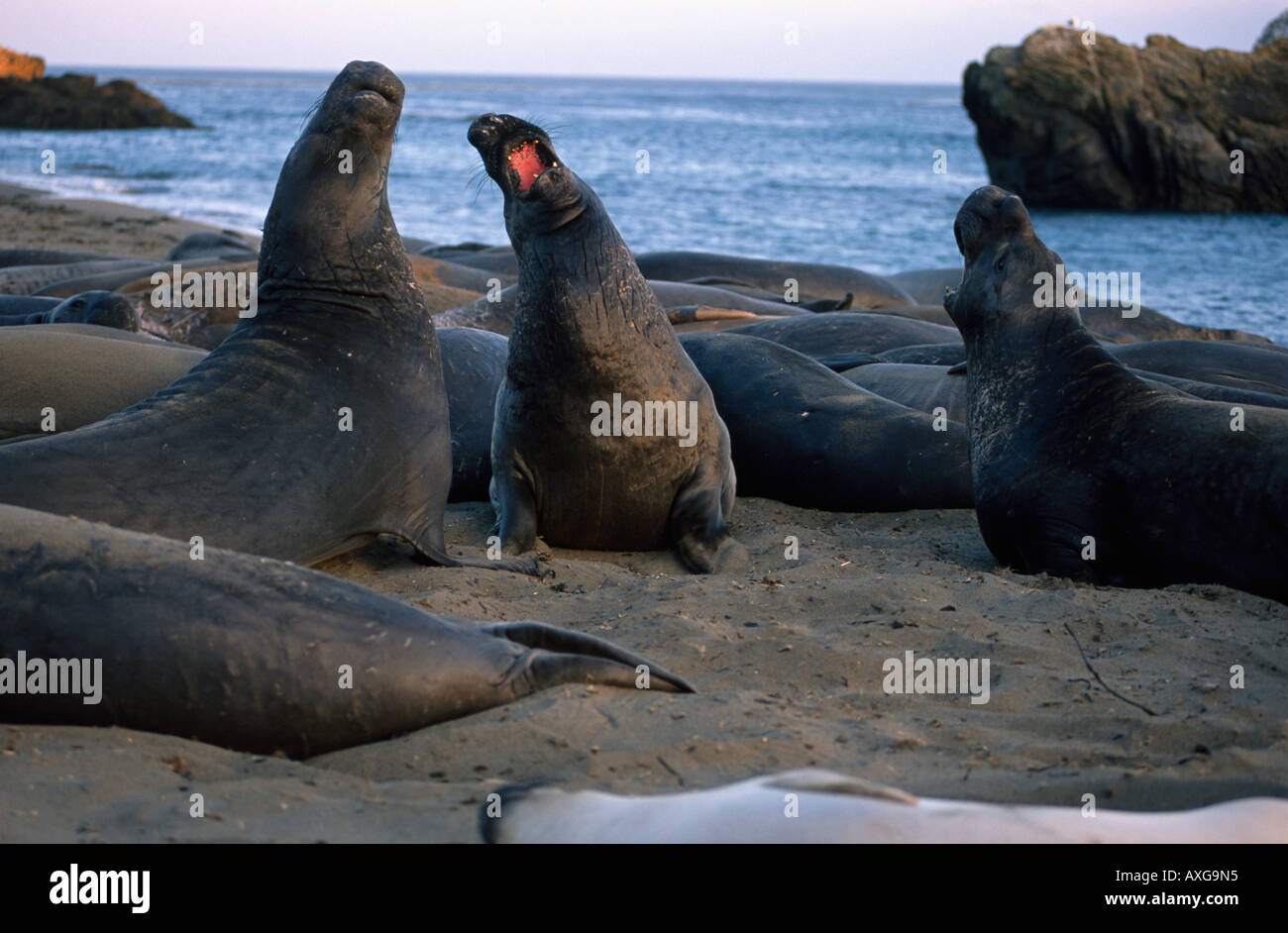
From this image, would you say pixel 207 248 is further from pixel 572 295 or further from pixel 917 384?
pixel 572 295

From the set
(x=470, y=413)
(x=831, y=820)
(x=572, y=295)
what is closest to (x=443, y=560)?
(x=572, y=295)

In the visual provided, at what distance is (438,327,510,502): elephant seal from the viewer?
19.0 feet

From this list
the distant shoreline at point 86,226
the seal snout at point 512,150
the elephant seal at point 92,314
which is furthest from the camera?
the distant shoreline at point 86,226

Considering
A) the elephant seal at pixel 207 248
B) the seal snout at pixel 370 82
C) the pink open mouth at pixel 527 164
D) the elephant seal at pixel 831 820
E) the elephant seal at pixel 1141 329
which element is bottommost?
the elephant seal at pixel 831 820

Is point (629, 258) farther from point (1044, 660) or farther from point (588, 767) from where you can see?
point (588, 767)

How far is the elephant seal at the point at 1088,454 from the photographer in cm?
440

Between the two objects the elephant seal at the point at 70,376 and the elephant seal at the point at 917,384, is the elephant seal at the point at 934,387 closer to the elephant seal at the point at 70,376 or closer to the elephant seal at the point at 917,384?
the elephant seal at the point at 917,384

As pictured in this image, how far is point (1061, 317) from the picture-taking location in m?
5.16

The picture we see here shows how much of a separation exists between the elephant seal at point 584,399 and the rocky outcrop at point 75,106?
1642 inches

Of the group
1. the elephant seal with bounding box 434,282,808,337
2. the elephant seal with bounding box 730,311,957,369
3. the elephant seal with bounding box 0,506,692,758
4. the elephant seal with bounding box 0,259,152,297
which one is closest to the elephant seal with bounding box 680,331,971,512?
the elephant seal with bounding box 730,311,957,369

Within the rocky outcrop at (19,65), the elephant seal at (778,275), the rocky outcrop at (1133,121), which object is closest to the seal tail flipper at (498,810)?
the elephant seal at (778,275)

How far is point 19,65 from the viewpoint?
152 ft

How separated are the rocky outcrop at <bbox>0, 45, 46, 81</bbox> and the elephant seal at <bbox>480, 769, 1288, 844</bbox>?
4717cm

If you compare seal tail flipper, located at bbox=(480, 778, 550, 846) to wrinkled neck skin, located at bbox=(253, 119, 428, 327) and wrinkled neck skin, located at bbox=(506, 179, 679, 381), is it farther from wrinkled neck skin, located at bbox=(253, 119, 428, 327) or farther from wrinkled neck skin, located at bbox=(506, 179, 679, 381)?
wrinkled neck skin, located at bbox=(506, 179, 679, 381)
